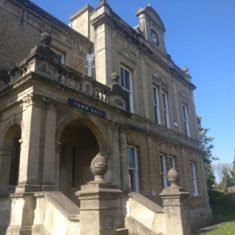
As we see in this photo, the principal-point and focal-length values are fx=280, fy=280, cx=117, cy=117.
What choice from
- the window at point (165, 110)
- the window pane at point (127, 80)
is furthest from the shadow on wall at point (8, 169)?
the window at point (165, 110)

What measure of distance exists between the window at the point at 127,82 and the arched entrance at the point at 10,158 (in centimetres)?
674

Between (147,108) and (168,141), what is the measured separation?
257 cm

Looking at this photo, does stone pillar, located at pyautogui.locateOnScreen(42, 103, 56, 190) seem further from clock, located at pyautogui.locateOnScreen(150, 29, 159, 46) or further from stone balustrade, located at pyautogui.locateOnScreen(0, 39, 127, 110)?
clock, located at pyautogui.locateOnScreen(150, 29, 159, 46)

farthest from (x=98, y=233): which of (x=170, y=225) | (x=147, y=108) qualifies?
(x=147, y=108)

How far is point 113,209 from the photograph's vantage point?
5738mm

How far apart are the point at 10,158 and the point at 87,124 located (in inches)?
109

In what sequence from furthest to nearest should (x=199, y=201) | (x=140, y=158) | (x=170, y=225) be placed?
(x=199, y=201)
(x=140, y=158)
(x=170, y=225)

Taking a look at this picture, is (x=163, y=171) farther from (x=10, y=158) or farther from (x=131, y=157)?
(x=10, y=158)

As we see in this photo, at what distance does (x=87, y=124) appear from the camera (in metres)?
9.87

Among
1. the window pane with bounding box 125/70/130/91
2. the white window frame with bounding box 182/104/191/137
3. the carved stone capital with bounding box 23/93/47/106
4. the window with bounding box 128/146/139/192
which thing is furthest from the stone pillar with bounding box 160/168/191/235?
the white window frame with bounding box 182/104/191/137

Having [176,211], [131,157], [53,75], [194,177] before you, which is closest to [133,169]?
[131,157]

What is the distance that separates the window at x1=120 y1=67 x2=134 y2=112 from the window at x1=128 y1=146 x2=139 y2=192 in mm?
2318

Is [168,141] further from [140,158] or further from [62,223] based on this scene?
[62,223]

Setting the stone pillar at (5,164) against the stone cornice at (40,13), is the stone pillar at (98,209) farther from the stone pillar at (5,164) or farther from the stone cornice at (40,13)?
the stone cornice at (40,13)
